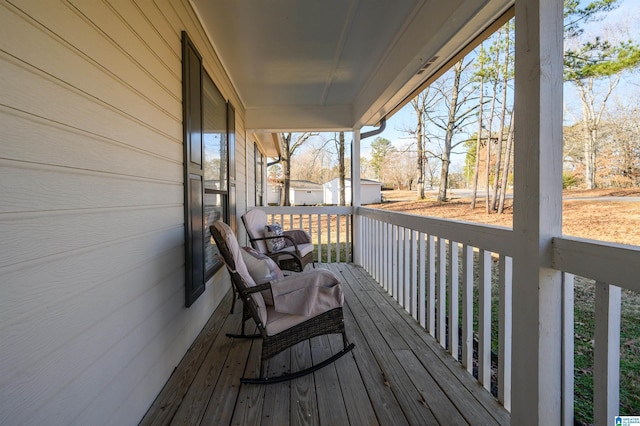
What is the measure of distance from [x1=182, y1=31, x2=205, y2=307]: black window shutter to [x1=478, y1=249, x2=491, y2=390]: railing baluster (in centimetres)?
199

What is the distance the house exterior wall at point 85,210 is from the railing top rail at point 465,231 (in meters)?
1.89

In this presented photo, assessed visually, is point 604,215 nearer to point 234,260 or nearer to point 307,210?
point 234,260

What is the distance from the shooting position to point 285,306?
198 cm

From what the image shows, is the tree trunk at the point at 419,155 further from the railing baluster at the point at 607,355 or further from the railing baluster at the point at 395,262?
the railing baluster at the point at 607,355

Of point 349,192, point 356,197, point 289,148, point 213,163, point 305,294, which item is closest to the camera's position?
point 305,294

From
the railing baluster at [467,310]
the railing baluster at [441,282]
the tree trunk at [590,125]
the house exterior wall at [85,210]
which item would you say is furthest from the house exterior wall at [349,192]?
the house exterior wall at [85,210]

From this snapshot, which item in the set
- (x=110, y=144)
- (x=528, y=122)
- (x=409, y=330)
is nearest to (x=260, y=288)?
(x=110, y=144)

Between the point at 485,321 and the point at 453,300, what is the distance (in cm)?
42

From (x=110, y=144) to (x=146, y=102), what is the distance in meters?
0.47

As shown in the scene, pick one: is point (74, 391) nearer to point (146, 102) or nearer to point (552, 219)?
point (146, 102)

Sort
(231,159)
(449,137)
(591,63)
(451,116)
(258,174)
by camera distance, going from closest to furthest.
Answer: (591,63), (231,159), (449,137), (451,116), (258,174)

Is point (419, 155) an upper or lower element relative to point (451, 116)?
lower

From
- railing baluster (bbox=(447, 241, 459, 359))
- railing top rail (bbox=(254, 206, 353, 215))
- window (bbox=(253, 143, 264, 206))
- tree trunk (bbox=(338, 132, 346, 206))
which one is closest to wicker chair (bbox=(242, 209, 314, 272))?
railing top rail (bbox=(254, 206, 353, 215))

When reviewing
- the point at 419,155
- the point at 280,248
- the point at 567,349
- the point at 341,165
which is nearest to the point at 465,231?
the point at 567,349
